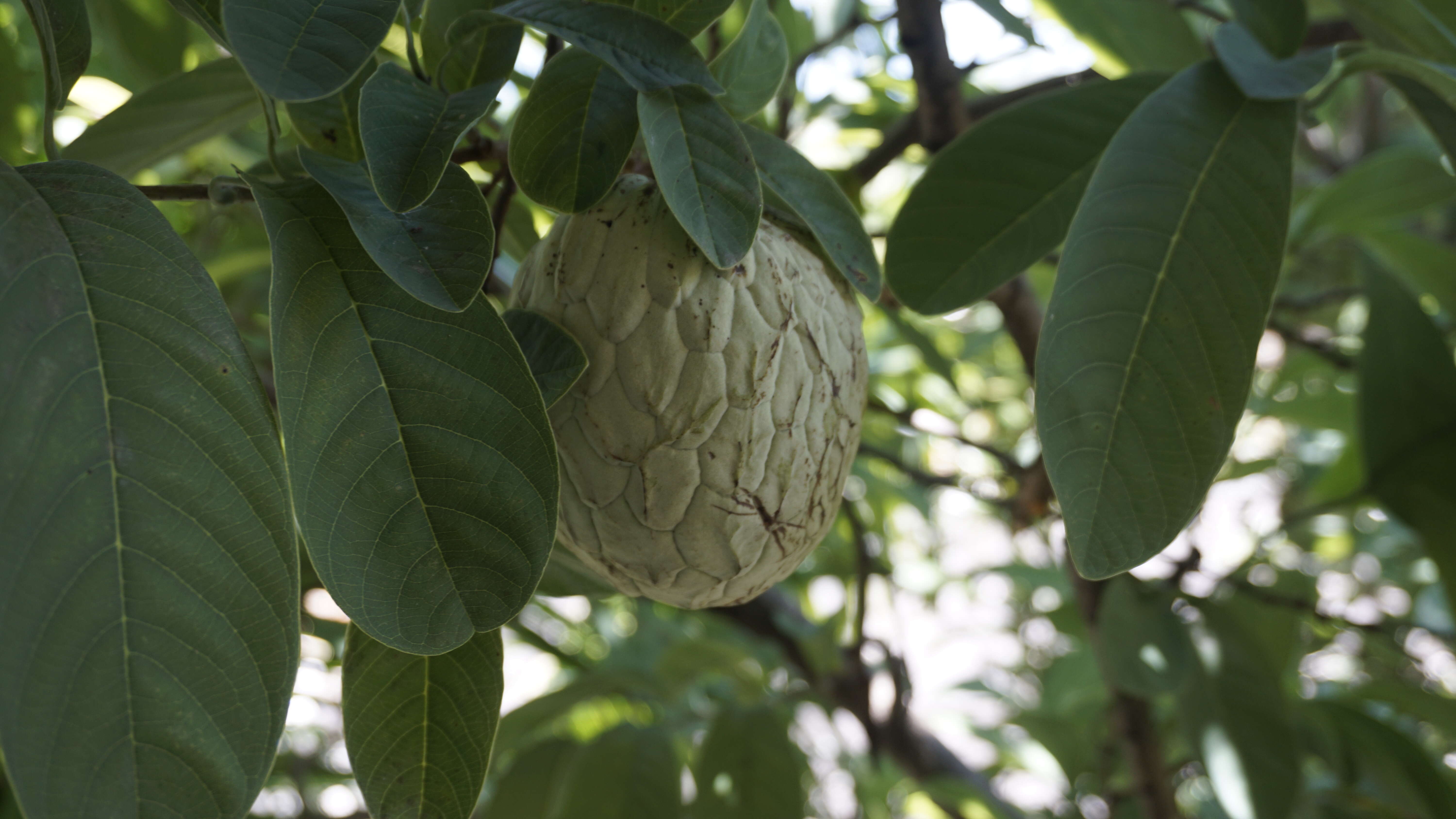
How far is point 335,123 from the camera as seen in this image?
532 mm

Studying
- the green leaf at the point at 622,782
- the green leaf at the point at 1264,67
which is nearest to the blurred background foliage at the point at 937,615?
the green leaf at the point at 622,782

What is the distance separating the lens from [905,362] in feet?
5.41

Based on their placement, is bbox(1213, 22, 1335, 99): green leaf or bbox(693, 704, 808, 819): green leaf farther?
bbox(693, 704, 808, 819): green leaf

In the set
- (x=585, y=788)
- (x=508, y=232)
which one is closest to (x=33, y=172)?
(x=508, y=232)

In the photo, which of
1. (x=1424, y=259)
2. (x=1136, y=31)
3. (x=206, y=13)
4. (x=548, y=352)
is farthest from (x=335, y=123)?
(x=1424, y=259)

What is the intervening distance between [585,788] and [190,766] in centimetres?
76

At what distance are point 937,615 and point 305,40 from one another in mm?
2040

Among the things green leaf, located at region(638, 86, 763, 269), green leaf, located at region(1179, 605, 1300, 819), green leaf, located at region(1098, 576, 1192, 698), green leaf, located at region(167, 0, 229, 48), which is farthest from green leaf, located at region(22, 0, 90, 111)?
green leaf, located at region(1179, 605, 1300, 819)

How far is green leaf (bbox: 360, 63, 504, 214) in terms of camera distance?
1.34ft

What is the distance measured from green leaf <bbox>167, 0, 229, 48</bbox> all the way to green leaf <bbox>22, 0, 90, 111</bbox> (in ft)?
0.19

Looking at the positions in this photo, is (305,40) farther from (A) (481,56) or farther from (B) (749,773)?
(B) (749,773)

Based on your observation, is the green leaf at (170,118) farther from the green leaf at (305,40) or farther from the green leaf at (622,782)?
the green leaf at (622,782)

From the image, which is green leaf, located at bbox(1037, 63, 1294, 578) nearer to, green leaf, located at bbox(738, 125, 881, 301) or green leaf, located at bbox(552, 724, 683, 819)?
green leaf, located at bbox(738, 125, 881, 301)

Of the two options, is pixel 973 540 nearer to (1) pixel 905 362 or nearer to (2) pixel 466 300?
(1) pixel 905 362
